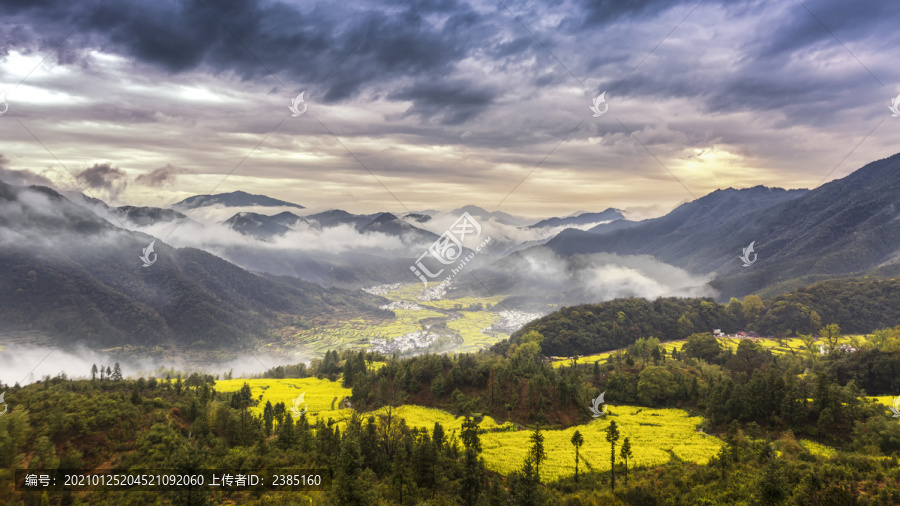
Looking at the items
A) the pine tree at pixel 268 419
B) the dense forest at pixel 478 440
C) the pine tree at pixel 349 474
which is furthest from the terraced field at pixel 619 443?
the pine tree at pixel 268 419

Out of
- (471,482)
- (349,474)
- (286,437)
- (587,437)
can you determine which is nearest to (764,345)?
(587,437)

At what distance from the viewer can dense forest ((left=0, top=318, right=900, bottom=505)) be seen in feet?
83.3

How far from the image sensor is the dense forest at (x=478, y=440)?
83.3ft

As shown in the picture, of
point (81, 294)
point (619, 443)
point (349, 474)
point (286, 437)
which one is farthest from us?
point (81, 294)

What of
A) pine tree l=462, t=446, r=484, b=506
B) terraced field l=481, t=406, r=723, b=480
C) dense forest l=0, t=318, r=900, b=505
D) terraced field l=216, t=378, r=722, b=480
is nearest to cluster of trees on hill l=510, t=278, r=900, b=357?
dense forest l=0, t=318, r=900, b=505

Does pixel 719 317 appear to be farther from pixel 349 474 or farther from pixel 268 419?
pixel 349 474

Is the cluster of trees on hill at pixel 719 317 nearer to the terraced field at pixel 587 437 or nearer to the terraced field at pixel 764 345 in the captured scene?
the terraced field at pixel 764 345

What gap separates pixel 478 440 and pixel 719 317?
116m

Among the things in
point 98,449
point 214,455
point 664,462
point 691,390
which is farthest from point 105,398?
point 691,390

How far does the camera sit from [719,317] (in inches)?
4838

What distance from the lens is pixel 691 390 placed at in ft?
200

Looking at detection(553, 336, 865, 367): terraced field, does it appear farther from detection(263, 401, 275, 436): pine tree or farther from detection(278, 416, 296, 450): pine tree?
detection(278, 416, 296, 450): pine tree

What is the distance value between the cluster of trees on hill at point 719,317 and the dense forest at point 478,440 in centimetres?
4751

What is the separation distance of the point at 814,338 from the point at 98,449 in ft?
454
